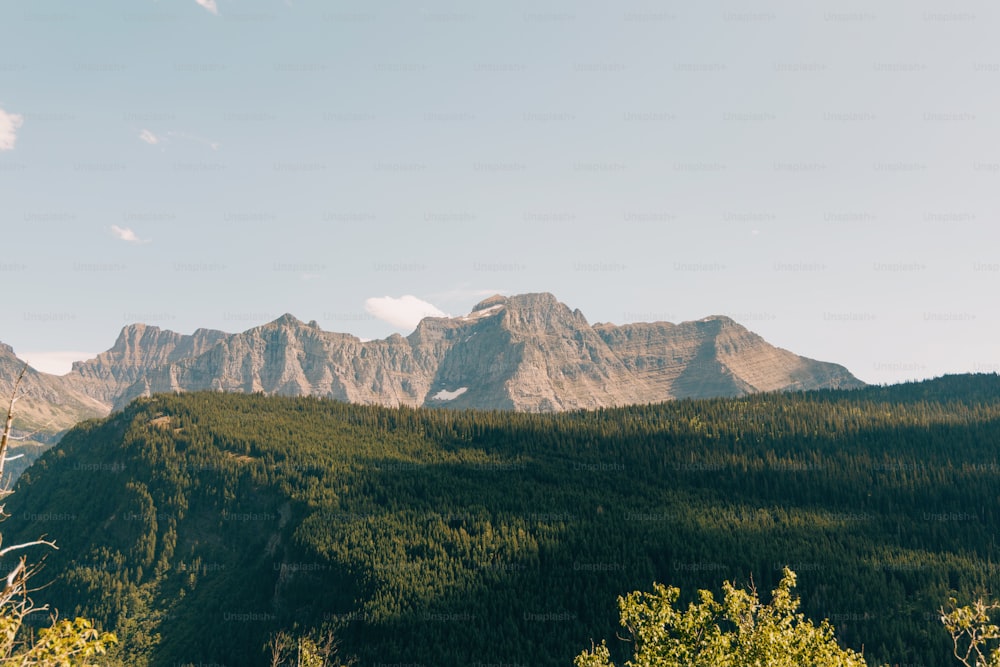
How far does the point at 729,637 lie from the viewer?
34000mm

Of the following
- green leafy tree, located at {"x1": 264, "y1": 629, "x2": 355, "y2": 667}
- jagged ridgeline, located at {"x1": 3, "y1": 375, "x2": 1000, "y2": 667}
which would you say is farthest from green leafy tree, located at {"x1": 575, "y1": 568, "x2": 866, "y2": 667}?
green leafy tree, located at {"x1": 264, "y1": 629, "x2": 355, "y2": 667}

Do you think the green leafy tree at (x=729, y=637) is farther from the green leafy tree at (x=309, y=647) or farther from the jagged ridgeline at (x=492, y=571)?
the green leafy tree at (x=309, y=647)

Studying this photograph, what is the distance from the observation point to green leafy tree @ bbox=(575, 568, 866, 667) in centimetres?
3244

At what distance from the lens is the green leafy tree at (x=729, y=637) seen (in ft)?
106

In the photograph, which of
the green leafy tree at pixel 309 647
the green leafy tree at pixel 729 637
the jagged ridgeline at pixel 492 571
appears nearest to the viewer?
the green leafy tree at pixel 729 637

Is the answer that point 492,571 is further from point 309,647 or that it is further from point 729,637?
point 729,637

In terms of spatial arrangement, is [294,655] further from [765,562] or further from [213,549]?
[765,562]

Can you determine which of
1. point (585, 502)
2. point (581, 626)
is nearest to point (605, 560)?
point (581, 626)

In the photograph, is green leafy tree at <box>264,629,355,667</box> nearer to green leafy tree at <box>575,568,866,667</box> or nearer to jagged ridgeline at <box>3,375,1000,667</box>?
jagged ridgeline at <box>3,375,1000,667</box>


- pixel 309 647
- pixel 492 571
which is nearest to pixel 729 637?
pixel 309 647

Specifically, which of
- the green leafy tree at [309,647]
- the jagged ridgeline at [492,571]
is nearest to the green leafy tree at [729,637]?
the jagged ridgeline at [492,571]

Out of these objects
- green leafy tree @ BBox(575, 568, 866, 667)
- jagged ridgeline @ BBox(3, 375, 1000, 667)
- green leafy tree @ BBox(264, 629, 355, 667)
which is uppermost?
green leafy tree @ BBox(575, 568, 866, 667)

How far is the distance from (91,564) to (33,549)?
25.8m

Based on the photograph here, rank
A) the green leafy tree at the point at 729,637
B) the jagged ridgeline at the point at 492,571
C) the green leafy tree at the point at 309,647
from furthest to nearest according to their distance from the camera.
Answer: the jagged ridgeline at the point at 492,571 → the green leafy tree at the point at 309,647 → the green leafy tree at the point at 729,637
